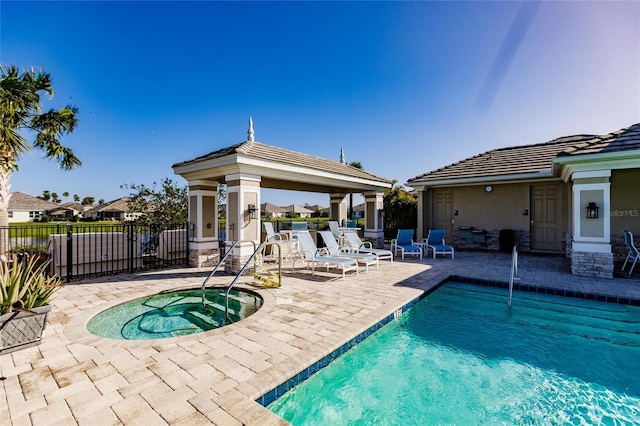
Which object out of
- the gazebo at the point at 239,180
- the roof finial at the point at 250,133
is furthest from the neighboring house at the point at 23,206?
the roof finial at the point at 250,133

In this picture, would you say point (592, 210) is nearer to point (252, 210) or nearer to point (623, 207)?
point (623, 207)

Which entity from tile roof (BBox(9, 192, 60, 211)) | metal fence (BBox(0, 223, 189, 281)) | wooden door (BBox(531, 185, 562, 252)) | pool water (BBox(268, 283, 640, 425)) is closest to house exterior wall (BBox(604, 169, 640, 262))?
wooden door (BBox(531, 185, 562, 252))

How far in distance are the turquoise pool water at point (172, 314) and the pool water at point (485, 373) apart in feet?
8.19

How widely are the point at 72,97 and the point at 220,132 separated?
6.32 meters

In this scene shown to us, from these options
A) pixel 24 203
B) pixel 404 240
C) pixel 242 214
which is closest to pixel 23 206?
pixel 24 203

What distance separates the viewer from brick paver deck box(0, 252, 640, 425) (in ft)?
8.38

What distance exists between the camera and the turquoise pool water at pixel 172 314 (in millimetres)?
4762

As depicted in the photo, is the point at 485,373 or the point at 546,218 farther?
the point at 546,218

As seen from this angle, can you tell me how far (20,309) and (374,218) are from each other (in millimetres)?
12288

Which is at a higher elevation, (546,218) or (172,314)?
(546,218)

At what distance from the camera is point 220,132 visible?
16.2m

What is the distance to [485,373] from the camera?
3.81m

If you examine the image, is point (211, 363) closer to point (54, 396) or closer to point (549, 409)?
point (54, 396)

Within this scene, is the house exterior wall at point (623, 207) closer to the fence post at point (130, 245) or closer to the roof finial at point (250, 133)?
the roof finial at point (250, 133)
